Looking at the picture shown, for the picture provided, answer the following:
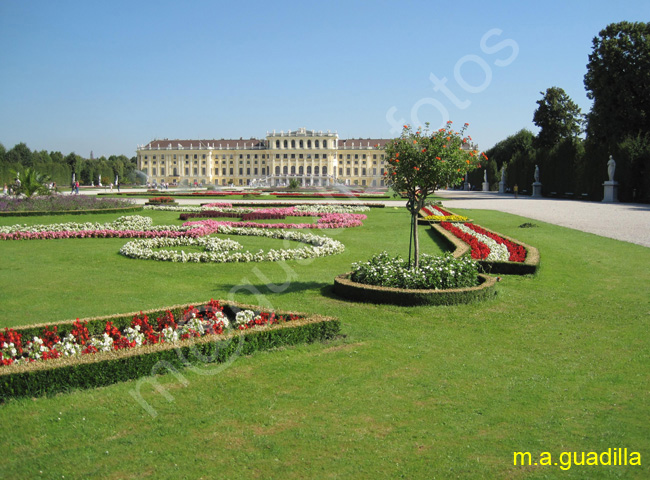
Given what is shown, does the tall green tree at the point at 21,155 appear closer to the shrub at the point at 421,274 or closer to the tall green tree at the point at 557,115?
the tall green tree at the point at 557,115

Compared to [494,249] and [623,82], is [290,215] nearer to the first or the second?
[494,249]

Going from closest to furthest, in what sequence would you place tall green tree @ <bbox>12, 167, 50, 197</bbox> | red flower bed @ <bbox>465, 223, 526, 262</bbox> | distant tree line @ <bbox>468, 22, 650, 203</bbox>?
red flower bed @ <bbox>465, 223, 526, 262</bbox> → tall green tree @ <bbox>12, 167, 50, 197</bbox> → distant tree line @ <bbox>468, 22, 650, 203</bbox>

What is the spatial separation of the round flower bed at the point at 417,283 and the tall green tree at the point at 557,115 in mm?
41939

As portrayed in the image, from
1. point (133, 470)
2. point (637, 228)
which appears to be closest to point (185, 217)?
point (637, 228)

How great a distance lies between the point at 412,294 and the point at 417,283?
0.96 ft

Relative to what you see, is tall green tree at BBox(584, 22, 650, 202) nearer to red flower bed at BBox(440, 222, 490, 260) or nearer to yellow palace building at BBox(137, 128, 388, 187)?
red flower bed at BBox(440, 222, 490, 260)

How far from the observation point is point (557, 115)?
147 ft

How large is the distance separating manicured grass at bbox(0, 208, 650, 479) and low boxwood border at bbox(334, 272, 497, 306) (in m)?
0.16

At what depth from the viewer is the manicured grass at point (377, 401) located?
2926mm

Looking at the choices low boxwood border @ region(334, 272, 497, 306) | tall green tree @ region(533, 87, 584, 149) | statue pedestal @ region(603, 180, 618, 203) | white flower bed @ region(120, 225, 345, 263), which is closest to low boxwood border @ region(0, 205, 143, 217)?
white flower bed @ region(120, 225, 345, 263)

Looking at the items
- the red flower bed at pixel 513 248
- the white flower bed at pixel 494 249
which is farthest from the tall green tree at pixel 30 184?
the red flower bed at pixel 513 248

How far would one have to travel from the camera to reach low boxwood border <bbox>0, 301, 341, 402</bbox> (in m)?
3.69

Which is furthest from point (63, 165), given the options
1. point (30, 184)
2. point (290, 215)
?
point (290, 215)

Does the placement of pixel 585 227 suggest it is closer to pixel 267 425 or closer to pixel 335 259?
pixel 335 259
